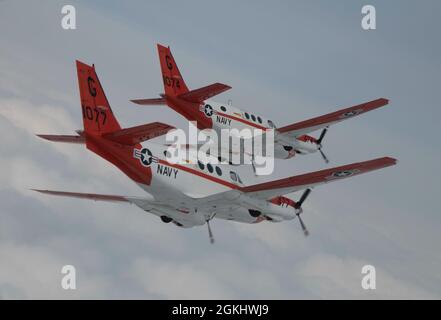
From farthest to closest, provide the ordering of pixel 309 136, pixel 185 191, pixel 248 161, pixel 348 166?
1. pixel 309 136
2. pixel 248 161
3. pixel 185 191
4. pixel 348 166

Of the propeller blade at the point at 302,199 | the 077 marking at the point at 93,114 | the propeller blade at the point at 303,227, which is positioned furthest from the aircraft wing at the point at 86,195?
the propeller blade at the point at 303,227

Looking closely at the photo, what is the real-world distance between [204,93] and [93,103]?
15.2m

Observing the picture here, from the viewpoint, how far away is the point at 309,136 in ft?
220

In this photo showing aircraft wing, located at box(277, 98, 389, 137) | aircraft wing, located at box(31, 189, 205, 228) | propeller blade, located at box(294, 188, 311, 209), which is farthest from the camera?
aircraft wing, located at box(277, 98, 389, 137)

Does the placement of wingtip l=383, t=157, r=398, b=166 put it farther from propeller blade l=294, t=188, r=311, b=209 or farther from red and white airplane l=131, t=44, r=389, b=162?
red and white airplane l=131, t=44, r=389, b=162

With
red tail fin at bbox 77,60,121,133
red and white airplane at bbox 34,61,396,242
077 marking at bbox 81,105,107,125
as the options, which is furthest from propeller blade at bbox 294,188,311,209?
077 marking at bbox 81,105,107,125

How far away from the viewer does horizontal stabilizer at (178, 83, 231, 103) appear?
56.5 m

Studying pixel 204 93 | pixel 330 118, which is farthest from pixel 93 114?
pixel 330 118

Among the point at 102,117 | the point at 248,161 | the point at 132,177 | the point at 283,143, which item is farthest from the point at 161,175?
the point at 283,143

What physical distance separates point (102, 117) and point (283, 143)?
23.1 meters

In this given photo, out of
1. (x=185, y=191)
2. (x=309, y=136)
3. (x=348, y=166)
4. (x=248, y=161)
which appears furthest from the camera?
(x=309, y=136)

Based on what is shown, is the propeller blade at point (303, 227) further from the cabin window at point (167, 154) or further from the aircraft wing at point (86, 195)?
the aircraft wing at point (86, 195)

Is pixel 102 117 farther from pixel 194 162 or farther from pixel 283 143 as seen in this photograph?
pixel 283 143

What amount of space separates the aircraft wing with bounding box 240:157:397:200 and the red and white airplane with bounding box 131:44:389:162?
14.2 metres
